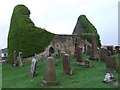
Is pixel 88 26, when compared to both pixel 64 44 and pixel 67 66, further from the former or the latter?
pixel 67 66

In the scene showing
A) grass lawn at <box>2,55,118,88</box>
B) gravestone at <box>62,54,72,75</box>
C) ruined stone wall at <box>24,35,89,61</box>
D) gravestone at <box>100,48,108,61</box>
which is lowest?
grass lawn at <box>2,55,118,88</box>

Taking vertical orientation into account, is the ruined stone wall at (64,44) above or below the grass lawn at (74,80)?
above

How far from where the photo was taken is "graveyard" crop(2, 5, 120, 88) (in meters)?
19.6

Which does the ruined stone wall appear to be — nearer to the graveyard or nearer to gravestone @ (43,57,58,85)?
the graveyard

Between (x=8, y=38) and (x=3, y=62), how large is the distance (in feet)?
8.03

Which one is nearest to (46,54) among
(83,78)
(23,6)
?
(23,6)

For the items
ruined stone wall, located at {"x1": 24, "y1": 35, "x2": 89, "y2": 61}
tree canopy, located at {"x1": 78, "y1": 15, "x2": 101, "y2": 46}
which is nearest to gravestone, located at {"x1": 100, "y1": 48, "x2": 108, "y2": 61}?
ruined stone wall, located at {"x1": 24, "y1": 35, "x2": 89, "y2": 61}

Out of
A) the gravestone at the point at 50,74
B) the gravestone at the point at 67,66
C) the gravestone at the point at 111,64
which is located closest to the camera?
the gravestone at the point at 50,74

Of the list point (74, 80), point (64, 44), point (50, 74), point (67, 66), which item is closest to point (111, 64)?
point (67, 66)

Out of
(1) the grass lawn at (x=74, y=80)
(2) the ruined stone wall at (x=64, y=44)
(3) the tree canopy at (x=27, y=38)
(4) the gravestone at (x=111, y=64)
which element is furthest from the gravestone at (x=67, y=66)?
(2) the ruined stone wall at (x=64, y=44)

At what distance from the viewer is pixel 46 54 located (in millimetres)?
34656

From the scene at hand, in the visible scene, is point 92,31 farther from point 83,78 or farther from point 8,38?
point 83,78

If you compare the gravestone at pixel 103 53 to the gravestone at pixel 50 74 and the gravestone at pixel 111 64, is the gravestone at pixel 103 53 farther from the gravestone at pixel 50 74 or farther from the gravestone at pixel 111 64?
the gravestone at pixel 50 74

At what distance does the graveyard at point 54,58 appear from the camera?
64.3 ft
